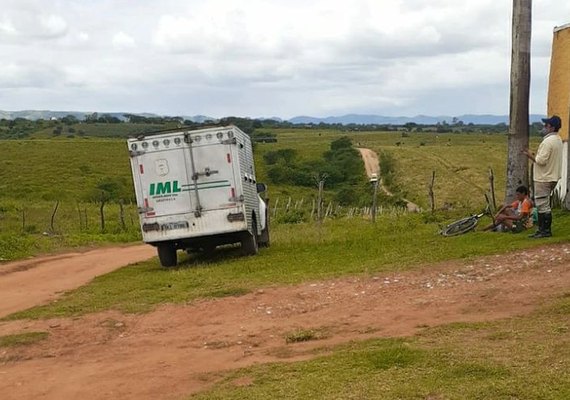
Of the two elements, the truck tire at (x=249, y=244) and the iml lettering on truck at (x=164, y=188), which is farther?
the truck tire at (x=249, y=244)

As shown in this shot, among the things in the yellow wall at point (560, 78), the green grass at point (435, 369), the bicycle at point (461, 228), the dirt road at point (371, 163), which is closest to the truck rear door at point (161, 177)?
Result: the bicycle at point (461, 228)

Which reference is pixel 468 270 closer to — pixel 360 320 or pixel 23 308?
pixel 360 320

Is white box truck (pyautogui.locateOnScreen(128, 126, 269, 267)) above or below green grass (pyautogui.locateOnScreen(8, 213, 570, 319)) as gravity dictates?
above

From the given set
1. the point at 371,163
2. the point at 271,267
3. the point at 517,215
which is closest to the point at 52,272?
the point at 271,267

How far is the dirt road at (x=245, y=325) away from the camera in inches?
261

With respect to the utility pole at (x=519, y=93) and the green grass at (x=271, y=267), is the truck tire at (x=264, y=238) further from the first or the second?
the utility pole at (x=519, y=93)

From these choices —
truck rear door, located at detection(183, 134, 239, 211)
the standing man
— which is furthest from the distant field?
the standing man

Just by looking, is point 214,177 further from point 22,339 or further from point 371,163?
point 371,163

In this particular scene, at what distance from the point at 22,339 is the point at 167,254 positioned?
664cm

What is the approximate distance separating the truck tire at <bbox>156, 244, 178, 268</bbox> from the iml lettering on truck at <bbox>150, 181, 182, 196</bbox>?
1238mm

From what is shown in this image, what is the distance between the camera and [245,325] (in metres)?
8.35

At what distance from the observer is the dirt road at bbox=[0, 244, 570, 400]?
6.64m

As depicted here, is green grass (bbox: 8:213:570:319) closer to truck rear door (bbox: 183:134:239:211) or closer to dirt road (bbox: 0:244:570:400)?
dirt road (bbox: 0:244:570:400)

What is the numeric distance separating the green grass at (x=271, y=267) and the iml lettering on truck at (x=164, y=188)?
1.55 meters
